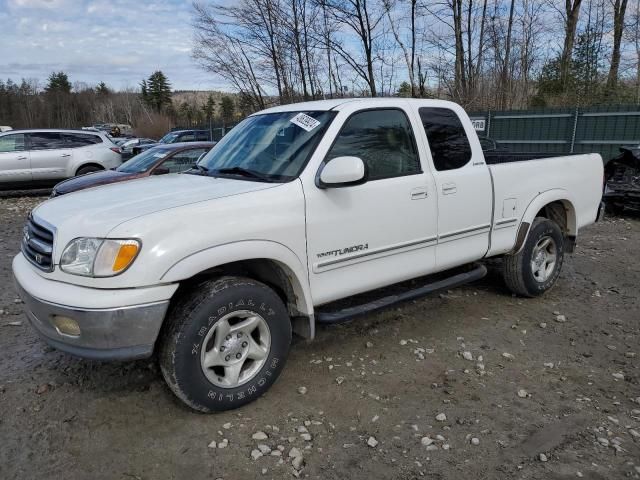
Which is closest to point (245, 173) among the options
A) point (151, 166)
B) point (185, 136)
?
point (151, 166)

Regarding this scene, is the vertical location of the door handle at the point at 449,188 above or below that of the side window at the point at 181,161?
above

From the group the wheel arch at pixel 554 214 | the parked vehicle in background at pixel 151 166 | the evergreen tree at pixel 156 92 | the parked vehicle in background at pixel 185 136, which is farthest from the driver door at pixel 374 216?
the evergreen tree at pixel 156 92

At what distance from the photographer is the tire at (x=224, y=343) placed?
9.30 ft

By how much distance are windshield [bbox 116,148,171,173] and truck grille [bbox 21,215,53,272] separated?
6.09 m

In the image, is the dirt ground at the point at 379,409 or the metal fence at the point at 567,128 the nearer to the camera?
the dirt ground at the point at 379,409

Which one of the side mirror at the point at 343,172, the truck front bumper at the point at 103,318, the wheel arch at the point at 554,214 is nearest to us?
the truck front bumper at the point at 103,318

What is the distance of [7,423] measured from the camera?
119 inches

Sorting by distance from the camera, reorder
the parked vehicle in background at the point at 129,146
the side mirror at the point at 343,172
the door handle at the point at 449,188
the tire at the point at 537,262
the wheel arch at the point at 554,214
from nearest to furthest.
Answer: the side mirror at the point at 343,172, the door handle at the point at 449,188, the wheel arch at the point at 554,214, the tire at the point at 537,262, the parked vehicle in background at the point at 129,146

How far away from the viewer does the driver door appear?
10.9 feet

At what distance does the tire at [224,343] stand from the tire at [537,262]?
2.74m

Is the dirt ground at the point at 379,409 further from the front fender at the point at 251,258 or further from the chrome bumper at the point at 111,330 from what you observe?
the front fender at the point at 251,258

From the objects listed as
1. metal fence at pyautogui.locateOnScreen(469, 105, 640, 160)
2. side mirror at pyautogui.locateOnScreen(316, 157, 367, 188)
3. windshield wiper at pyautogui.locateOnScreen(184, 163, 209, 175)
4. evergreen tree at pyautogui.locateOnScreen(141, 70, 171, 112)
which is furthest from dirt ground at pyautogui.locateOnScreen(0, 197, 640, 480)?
evergreen tree at pyautogui.locateOnScreen(141, 70, 171, 112)

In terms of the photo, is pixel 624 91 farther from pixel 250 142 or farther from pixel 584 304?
pixel 250 142

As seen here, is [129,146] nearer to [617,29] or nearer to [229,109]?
[617,29]
